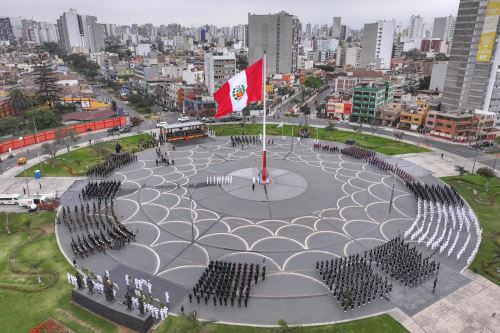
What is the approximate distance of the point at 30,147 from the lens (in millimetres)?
74375

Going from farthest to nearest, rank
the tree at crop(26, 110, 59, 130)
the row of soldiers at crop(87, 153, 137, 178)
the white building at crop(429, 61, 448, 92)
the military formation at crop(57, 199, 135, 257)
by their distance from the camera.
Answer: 1. the white building at crop(429, 61, 448, 92)
2. the tree at crop(26, 110, 59, 130)
3. the row of soldiers at crop(87, 153, 137, 178)
4. the military formation at crop(57, 199, 135, 257)

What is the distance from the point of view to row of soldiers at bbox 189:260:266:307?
28859 mm

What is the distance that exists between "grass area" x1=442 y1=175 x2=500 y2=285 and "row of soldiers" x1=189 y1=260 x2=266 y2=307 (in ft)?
69.4

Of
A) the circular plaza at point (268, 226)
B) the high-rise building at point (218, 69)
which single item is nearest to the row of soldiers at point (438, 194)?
the circular plaza at point (268, 226)

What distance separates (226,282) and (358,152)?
147ft

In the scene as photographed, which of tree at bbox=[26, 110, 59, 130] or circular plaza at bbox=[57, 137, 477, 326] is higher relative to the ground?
tree at bbox=[26, 110, 59, 130]

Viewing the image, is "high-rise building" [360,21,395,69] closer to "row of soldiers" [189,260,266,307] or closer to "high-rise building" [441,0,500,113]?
"high-rise building" [441,0,500,113]

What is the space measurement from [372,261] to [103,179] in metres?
41.5

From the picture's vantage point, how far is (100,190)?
161ft

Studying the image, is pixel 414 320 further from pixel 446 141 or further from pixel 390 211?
pixel 446 141

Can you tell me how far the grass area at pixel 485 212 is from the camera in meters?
33.8

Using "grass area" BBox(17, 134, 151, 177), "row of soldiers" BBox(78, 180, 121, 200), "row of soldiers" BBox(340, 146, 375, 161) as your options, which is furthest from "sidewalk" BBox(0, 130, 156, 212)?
"row of soldiers" BBox(340, 146, 375, 161)

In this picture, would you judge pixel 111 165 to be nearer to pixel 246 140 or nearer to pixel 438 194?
pixel 246 140

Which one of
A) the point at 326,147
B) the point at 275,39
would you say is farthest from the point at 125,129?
the point at 275,39
